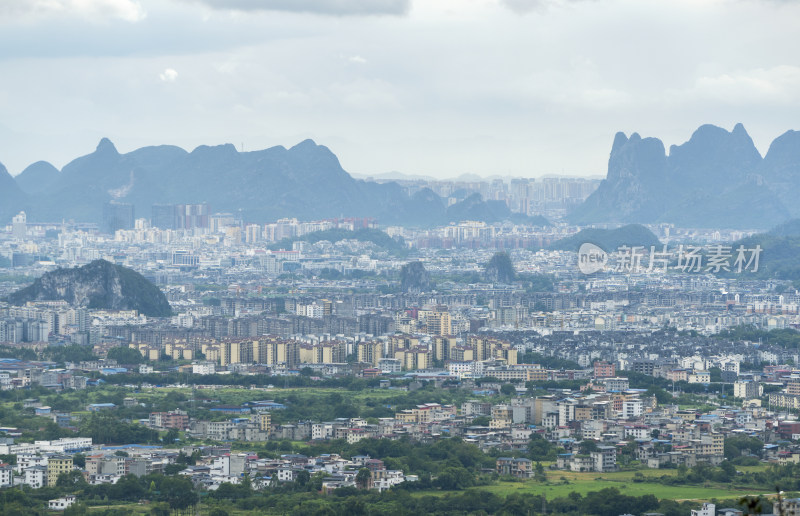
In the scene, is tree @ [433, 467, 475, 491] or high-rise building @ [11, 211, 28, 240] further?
high-rise building @ [11, 211, 28, 240]

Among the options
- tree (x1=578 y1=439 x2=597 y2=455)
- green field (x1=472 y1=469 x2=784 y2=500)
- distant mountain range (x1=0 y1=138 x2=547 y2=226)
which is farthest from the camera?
distant mountain range (x1=0 y1=138 x2=547 y2=226)

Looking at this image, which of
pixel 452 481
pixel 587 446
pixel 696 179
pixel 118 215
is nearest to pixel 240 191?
pixel 118 215

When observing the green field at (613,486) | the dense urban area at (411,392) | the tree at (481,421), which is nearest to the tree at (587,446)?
the dense urban area at (411,392)

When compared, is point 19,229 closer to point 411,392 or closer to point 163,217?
point 163,217

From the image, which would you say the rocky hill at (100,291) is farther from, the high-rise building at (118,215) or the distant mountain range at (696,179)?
the distant mountain range at (696,179)

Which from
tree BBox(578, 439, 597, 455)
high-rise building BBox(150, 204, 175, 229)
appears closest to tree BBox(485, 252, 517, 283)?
tree BBox(578, 439, 597, 455)

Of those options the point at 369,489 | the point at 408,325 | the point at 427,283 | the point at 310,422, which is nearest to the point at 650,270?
the point at 427,283

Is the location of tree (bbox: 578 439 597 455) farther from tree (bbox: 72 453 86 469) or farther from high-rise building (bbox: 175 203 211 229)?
high-rise building (bbox: 175 203 211 229)
